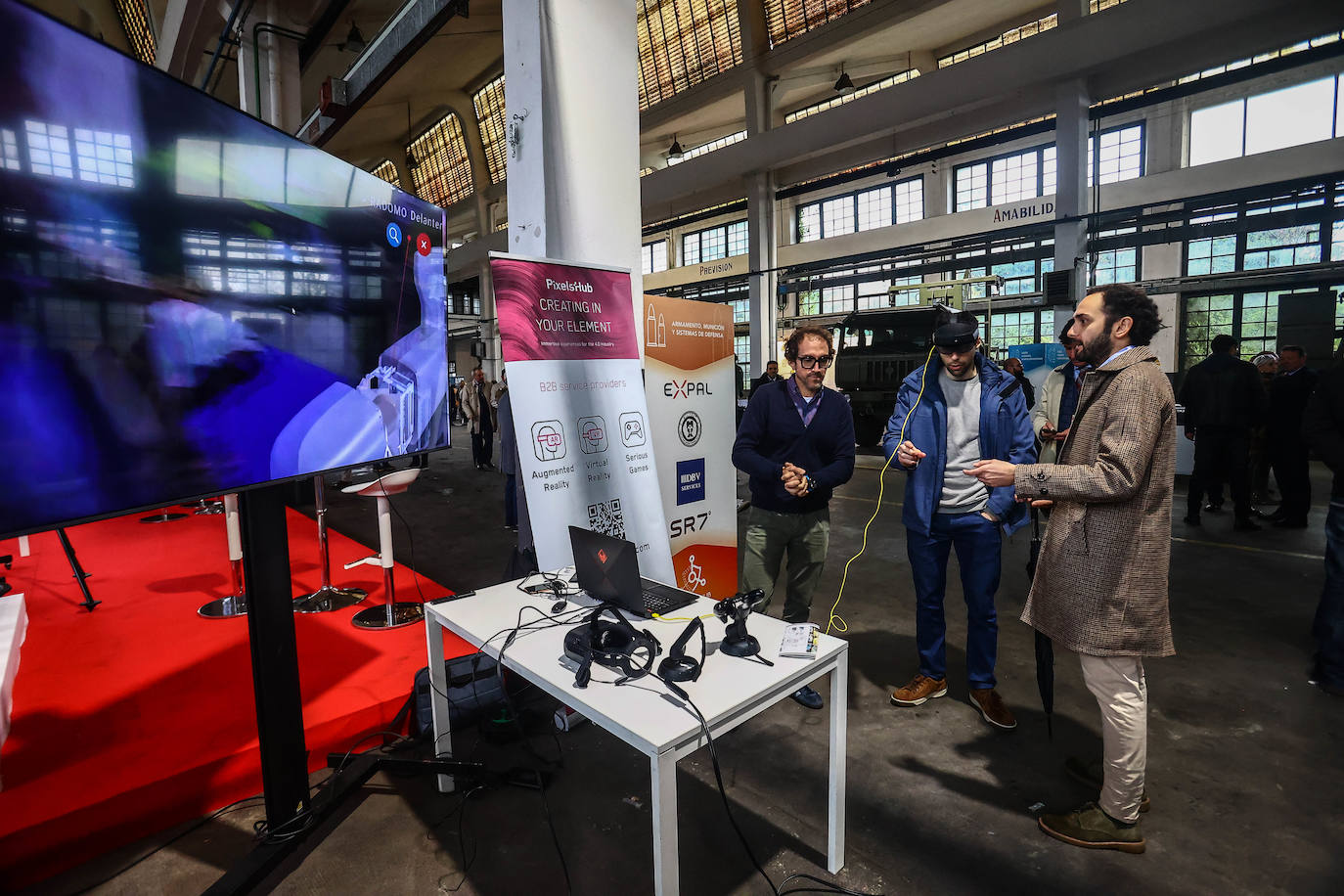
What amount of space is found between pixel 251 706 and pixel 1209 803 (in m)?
3.54

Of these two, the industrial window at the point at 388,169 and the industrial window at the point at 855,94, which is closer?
the industrial window at the point at 855,94

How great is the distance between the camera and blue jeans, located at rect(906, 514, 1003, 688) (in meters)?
2.58

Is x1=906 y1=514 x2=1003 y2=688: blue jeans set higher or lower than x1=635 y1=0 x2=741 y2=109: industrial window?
lower

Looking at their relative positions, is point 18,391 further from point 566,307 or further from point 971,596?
point 971,596

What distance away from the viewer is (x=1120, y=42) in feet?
24.2

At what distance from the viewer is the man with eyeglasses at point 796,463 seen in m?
2.82

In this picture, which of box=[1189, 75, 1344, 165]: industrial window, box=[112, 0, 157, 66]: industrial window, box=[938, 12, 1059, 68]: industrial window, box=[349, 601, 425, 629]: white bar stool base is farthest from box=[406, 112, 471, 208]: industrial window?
box=[1189, 75, 1344, 165]: industrial window

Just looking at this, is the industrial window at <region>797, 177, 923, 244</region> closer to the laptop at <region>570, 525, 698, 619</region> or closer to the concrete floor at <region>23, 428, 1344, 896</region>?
the concrete floor at <region>23, 428, 1344, 896</region>

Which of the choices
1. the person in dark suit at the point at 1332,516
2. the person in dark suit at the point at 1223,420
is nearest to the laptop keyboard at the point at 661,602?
Answer: the person in dark suit at the point at 1332,516

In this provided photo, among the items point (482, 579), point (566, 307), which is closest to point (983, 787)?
point (566, 307)

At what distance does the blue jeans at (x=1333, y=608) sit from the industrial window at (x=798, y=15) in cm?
991

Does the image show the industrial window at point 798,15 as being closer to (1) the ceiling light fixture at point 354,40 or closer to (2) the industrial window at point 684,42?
(2) the industrial window at point 684,42

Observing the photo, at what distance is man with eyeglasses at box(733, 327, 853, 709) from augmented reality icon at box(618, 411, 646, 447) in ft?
1.51

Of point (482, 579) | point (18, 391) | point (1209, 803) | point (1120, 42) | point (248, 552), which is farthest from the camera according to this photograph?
point (1120, 42)
